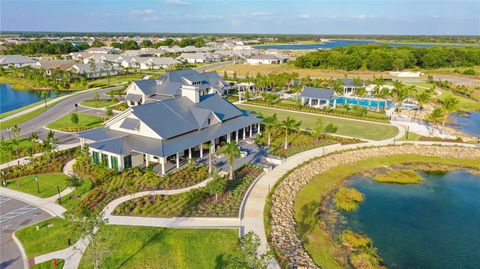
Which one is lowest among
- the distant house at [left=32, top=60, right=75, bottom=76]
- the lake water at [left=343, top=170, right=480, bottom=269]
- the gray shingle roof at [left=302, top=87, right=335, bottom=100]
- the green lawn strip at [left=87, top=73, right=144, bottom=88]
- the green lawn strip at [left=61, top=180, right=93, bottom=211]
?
the lake water at [left=343, top=170, right=480, bottom=269]

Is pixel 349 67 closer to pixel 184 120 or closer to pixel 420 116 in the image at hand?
pixel 420 116

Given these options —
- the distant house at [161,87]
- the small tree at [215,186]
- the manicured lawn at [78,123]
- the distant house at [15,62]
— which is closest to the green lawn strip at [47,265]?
the small tree at [215,186]

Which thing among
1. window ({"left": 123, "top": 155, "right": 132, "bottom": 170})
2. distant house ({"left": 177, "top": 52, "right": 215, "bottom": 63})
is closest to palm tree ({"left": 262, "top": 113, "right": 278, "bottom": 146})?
window ({"left": 123, "top": 155, "right": 132, "bottom": 170})

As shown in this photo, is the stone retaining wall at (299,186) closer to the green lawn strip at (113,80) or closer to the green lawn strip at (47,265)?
the green lawn strip at (47,265)

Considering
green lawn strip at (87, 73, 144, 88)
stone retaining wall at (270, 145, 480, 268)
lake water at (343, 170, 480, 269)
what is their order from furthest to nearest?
green lawn strip at (87, 73, 144, 88), lake water at (343, 170, 480, 269), stone retaining wall at (270, 145, 480, 268)

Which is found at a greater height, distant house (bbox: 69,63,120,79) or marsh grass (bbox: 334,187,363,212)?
distant house (bbox: 69,63,120,79)

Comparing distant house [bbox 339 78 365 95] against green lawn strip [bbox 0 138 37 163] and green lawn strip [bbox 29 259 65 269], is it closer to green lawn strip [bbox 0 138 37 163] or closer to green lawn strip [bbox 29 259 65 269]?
green lawn strip [bbox 0 138 37 163]

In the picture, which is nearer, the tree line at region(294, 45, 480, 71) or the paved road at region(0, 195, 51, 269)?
the paved road at region(0, 195, 51, 269)
